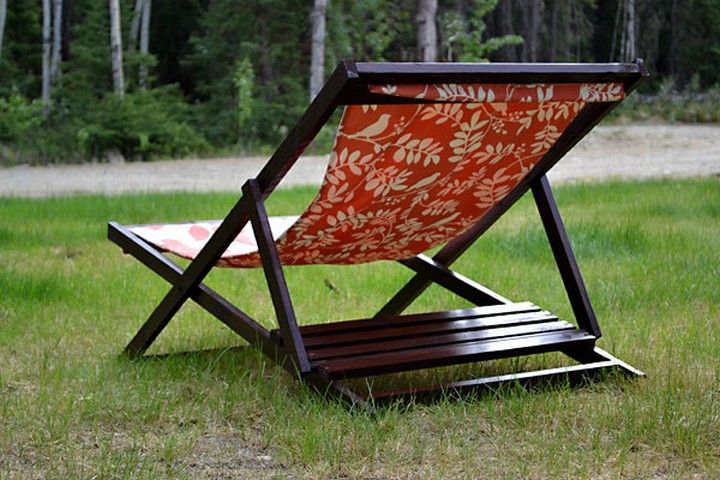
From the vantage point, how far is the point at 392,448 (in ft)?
8.73

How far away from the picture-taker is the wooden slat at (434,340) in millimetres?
3074

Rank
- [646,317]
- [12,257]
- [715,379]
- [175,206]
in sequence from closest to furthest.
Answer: [715,379] < [646,317] < [12,257] < [175,206]

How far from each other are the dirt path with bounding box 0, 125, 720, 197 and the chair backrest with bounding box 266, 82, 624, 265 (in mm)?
6633

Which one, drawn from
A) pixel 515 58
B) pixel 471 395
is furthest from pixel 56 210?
pixel 515 58

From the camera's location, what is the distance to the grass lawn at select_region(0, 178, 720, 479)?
102 inches

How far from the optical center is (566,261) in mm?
3438

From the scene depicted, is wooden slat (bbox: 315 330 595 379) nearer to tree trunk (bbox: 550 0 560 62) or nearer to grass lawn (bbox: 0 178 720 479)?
grass lawn (bbox: 0 178 720 479)

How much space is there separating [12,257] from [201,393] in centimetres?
305

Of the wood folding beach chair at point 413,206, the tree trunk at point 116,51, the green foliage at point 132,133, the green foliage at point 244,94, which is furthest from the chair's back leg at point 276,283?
the tree trunk at point 116,51

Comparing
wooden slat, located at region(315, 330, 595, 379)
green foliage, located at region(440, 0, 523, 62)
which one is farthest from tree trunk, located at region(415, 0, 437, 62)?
wooden slat, located at region(315, 330, 595, 379)

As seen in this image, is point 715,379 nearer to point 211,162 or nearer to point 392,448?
point 392,448

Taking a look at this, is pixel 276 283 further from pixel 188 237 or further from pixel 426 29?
pixel 426 29

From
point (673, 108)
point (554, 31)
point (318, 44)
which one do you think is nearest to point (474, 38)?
point (318, 44)

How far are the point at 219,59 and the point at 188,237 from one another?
19.0 metres
